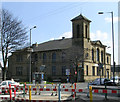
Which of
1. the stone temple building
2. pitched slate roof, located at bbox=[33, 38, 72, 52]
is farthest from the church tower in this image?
pitched slate roof, located at bbox=[33, 38, 72, 52]

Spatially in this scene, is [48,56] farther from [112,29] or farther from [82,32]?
[112,29]

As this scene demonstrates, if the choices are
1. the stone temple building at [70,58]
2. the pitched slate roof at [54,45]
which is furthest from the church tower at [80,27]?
the pitched slate roof at [54,45]

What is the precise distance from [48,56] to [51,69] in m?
4.55

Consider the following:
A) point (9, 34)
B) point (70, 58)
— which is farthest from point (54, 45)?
point (9, 34)

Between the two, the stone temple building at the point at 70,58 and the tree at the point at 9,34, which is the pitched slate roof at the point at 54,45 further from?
the tree at the point at 9,34

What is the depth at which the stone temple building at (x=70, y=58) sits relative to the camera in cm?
6488

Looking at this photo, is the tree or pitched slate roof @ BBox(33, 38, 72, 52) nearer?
the tree

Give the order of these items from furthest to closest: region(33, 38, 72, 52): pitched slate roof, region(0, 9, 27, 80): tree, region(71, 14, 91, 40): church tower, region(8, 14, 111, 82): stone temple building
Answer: region(33, 38, 72, 52): pitched slate roof, region(71, 14, 91, 40): church tower, region(8, 14, 111, 82): stone temple building, region(0, 9, 27, 80): tree

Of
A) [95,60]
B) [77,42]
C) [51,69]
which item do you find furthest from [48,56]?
[95,60]

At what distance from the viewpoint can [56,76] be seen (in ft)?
234

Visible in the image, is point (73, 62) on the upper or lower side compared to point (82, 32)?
lower

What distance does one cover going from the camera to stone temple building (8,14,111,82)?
213ft

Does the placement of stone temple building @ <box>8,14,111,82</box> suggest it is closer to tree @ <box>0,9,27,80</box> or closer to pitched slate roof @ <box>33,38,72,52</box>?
pitched slate roof @ <box>33,38,72,52</box>

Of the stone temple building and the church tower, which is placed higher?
the church tower
